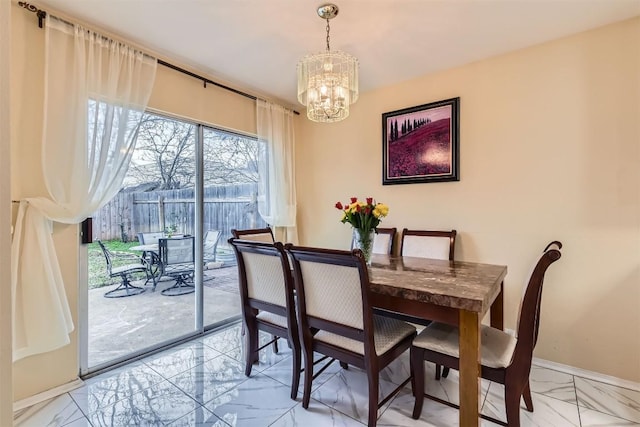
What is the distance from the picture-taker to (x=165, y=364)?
233cm

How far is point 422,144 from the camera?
287 cm

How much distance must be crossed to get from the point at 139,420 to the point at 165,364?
2.04ft

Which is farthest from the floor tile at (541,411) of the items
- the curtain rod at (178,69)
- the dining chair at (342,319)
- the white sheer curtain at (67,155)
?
the curtain rod at (178,69)

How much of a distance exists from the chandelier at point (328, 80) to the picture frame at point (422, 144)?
1.04 meters

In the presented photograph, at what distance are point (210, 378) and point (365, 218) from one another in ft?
5.29

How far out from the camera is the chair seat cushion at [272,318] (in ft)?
6.66

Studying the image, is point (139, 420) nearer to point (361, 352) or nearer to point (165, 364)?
point (165, 364)


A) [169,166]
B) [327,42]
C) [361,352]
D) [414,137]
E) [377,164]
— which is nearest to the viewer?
[361,352]

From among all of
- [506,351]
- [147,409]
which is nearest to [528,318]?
[506,351]

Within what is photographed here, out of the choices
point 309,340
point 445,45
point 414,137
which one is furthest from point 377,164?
point 309,340

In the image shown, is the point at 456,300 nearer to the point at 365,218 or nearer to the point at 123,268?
the point at 365,218

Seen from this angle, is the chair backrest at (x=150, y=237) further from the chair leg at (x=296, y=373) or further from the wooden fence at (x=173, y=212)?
the chair leg at (x=296, y=373)

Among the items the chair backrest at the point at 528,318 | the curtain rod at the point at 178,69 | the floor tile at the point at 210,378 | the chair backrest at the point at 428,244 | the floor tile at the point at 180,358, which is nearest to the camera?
the chair backrest at the point at 528,318

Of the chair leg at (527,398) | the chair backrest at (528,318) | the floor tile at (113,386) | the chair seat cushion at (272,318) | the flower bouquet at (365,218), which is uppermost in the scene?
the flower bouquet at (365,218)
